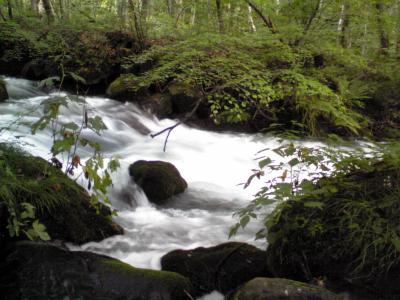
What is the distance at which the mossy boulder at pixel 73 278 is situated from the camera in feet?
8.93

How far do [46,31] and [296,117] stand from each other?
7779 millimetres

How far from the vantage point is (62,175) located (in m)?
3.76

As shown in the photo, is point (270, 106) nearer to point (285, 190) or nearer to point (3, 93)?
point (3, 93)

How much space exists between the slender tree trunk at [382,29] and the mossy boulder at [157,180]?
6.73m

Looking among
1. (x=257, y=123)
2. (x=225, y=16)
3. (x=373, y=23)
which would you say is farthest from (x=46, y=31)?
(x=373, y=23)

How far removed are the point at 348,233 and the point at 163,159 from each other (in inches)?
192

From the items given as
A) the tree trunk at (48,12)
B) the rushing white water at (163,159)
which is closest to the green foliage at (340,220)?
the rushing white water at (163,159)

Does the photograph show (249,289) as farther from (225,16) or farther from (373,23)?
(225,16)

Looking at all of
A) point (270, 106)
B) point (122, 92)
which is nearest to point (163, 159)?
point (270, 106)

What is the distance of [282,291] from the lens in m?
2.42

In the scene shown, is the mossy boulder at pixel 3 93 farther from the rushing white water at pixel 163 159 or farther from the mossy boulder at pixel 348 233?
the mossy boulder at pixel 348 233

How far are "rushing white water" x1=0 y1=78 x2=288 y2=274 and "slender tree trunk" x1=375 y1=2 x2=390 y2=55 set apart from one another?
4.43 m

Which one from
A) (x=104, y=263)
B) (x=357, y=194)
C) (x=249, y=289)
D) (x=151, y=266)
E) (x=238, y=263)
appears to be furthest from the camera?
(x=151, y=266)

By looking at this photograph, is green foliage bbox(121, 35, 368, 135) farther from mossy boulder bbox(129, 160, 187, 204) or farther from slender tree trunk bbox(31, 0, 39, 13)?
slender tree trunk bbox(31, 0, 39, 13)
